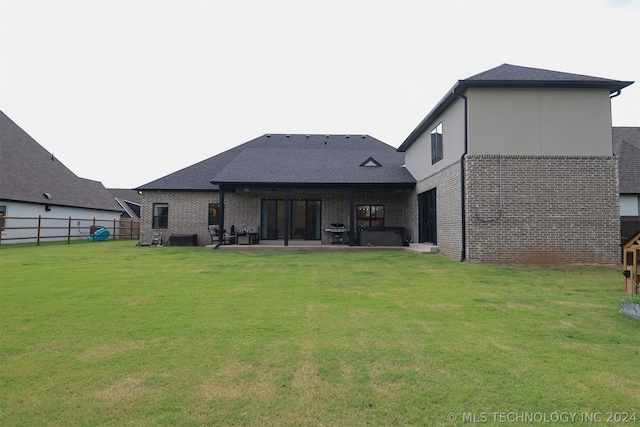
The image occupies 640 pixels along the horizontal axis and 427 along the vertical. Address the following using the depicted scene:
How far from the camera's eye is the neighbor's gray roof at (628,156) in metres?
14.4

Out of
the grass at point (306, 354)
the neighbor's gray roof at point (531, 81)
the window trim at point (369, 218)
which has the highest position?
the neighbor's gray roof at point (531, 81)

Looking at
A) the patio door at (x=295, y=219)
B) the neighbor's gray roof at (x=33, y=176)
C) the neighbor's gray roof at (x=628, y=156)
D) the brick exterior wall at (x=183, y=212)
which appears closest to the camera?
the neighbor's gray roof at (x=628, y=156)

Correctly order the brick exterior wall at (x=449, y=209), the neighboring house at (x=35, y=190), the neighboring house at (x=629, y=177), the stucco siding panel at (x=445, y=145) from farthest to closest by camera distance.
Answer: the neighboring house at (x=35, y=190) → the neighboring house at (x=629, y=177) → the stucco siding panel at (x=445, y=145) → the brick exterior wall at (x=449, y=209)

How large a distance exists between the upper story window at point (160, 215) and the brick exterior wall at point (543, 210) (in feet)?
49.0

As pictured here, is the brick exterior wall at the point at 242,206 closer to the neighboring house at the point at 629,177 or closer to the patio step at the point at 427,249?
the patio step at the point at 427,249

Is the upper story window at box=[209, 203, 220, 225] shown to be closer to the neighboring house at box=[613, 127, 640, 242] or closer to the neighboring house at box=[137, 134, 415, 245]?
the neighboring house at box=[137, 134, 415, 245]

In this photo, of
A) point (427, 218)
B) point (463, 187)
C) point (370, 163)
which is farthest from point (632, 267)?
point (370, 163)

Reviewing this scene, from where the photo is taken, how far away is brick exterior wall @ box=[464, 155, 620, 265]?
9.29m

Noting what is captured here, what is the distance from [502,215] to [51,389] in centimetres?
1028

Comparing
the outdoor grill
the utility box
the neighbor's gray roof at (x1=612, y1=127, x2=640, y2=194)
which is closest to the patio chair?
the outdoor grill

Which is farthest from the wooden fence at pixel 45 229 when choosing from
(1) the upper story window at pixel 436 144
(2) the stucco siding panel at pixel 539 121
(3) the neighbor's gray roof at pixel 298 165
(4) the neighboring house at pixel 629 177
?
(4) the neighboring house at pixel 629 177

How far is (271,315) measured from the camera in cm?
410

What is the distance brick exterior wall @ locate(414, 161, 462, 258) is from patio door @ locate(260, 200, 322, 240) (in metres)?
6.60

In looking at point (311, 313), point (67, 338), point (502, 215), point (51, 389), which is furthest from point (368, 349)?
point (502, 215)
